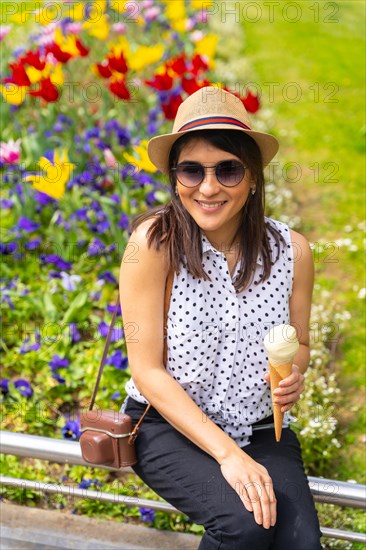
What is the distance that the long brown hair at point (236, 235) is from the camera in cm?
238

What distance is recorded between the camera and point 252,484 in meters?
2.24

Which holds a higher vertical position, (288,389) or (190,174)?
(190,174)

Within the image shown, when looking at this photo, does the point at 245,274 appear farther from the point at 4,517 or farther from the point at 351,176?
the point at 351,176

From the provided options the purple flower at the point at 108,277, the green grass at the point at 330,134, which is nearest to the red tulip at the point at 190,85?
the purple flower at the point at 108,277

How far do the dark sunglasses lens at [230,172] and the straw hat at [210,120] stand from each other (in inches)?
3.8

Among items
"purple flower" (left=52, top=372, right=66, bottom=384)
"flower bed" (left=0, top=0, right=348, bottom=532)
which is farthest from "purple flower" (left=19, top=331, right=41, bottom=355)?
"purple flower" (left=52, top=372, right=66, bottom=384)

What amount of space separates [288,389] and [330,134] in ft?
14.5

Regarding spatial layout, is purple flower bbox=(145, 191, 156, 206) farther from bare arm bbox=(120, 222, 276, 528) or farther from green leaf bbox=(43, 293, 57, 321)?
bare arm bbox=(120, 222, 276, 528)

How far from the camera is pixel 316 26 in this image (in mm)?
9844

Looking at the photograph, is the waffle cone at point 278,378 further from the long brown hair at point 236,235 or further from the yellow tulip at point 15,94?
the yellow tulip at point 15,94

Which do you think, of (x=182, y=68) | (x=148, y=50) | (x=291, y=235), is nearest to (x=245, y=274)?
(x=291, y=235)

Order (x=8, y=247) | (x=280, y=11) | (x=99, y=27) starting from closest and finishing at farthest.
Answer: (x=8, y=247), (x=99, y=27), (x=280, y=11)

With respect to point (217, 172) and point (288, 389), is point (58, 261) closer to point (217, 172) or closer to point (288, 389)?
point (217, 172)

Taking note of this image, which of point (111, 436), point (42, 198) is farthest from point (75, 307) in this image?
point (111, 436)
